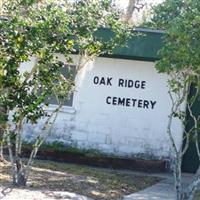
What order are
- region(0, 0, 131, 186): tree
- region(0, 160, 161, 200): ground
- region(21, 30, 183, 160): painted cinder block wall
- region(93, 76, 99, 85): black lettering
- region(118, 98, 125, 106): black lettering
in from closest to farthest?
region(0, 0, 131, 186): tree → region(0, 160, 161, 200): ground → region(21, 30, 183, 160): painted cinder block wall → region(118, 98, 125, 106): black lettering → region(93, 76, 99, 85): black lettering

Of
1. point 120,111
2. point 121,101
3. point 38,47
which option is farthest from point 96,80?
point 38,47

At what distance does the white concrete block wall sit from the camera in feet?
44.9

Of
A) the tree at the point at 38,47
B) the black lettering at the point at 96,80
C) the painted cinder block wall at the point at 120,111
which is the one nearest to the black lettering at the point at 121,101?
the painted cinder block wall at the point at 120,111

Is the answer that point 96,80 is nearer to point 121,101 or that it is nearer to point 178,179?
point 121,101

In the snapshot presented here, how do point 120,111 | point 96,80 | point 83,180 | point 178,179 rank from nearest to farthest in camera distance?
point 178,179 → point 83,180 → point 120,111 → point 96,80

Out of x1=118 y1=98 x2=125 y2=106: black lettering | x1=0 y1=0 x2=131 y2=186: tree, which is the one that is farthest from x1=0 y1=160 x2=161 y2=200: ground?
x1=118 y1=98 x2=125 y2=106: black lettering

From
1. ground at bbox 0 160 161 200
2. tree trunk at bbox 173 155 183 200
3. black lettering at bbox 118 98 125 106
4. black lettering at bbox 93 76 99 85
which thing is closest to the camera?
tree trunk at bbox 173 155 183 200

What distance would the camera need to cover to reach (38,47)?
691cm

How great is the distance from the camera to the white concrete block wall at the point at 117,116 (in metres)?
13.7

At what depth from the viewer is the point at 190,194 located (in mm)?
8461

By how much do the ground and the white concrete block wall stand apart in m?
1.22

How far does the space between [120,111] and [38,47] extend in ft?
23.3

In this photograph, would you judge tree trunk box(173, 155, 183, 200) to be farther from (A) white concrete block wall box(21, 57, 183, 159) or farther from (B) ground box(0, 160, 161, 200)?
(A) white concrete block wall box(21, 57, 183, 159)

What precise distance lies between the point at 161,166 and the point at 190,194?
15.8 ft
